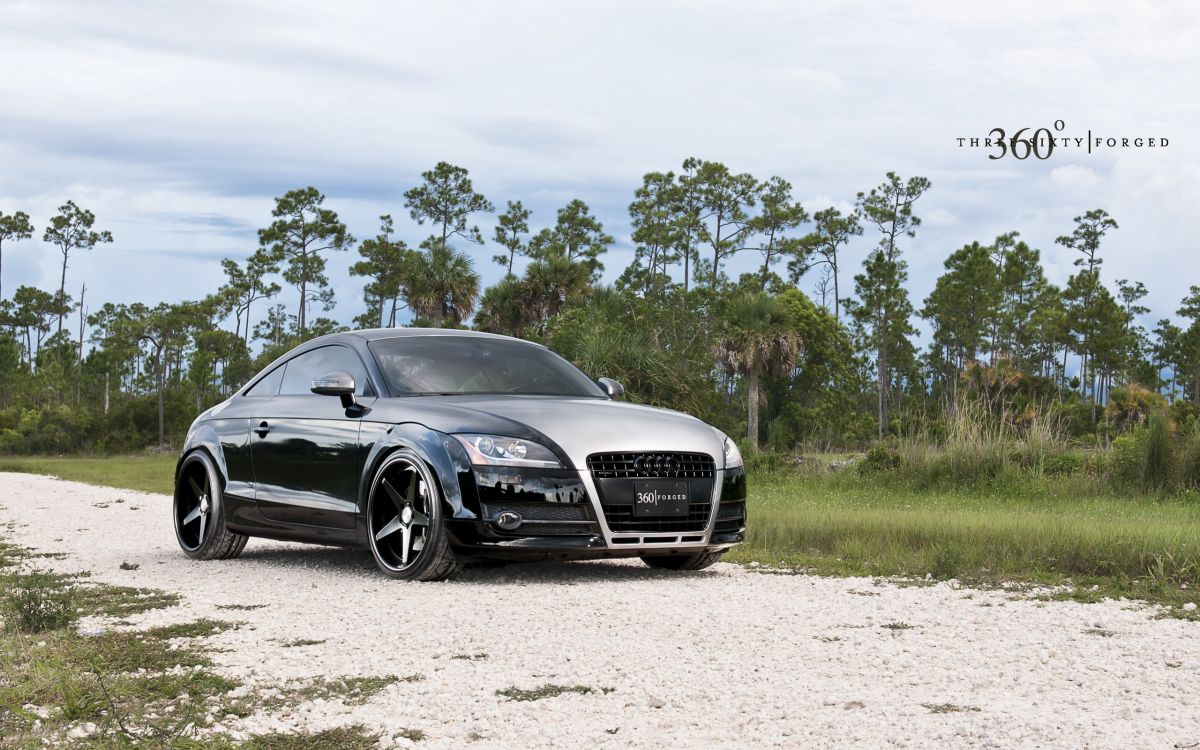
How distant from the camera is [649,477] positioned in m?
7.98

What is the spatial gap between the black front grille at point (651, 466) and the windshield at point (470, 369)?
1.22 metres

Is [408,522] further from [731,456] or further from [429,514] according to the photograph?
[731,456]

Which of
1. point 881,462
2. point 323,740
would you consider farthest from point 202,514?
point 881,462

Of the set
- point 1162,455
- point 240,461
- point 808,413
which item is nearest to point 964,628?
point 240,461

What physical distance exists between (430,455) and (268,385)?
281 cm

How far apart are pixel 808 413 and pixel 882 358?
17814mm

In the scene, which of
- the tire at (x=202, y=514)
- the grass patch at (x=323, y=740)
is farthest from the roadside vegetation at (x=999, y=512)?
the grass patch at (x=323, y=740)

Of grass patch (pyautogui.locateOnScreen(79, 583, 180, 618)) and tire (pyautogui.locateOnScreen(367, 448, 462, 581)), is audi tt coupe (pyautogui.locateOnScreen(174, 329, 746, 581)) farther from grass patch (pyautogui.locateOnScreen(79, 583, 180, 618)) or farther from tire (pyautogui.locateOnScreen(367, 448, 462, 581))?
grass patch (pyautogui.locateOnScreen(79, 583, 180, 618))

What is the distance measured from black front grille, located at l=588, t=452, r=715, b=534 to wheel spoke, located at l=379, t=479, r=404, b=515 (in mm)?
1267

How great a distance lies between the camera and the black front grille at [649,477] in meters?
7.80

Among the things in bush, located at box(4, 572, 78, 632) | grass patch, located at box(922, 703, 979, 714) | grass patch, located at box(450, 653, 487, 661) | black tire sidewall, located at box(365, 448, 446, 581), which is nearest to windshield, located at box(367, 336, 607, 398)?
black tire sidewall, located at box(365, 448, 446, 581)

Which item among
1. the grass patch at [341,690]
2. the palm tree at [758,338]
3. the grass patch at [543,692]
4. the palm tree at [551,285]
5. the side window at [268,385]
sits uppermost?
the palm tree at [551,285]

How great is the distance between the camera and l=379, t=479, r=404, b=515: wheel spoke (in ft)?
→ 26.4

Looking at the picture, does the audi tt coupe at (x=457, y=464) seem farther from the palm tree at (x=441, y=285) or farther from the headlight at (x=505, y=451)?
the palm tree at (x=441, y=285)
